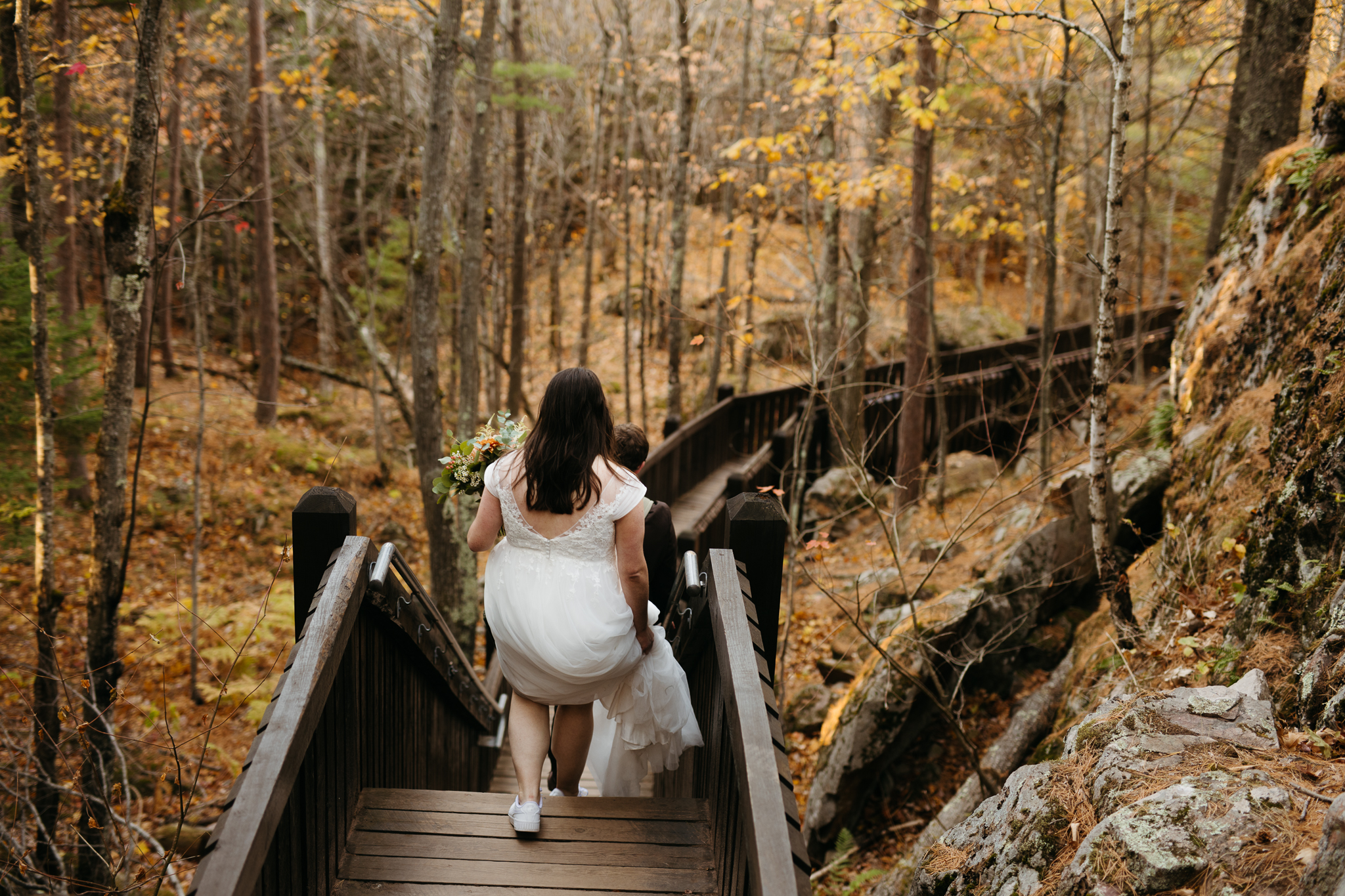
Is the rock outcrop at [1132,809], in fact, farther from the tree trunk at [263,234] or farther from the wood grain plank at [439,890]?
the tree trunk at [263,234]

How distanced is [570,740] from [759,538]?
4.31 feet

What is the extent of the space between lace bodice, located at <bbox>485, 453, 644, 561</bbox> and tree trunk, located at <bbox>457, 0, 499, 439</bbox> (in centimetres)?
563

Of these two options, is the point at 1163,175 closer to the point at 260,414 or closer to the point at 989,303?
the point at 989,303

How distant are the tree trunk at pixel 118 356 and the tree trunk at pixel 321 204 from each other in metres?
6.77

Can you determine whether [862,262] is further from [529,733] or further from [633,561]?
[529,733]

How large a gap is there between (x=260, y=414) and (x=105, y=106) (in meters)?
6.75

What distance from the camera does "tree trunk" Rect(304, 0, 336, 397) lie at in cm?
1503

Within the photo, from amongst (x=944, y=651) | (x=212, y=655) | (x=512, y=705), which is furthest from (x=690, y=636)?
(x=212, y=655)

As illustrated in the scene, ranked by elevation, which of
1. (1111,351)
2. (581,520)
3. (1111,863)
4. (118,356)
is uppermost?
(1111,351)

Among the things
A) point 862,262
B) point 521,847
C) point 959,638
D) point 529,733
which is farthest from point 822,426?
point 521,847

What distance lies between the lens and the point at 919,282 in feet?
28.8

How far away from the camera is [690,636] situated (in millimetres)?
3684

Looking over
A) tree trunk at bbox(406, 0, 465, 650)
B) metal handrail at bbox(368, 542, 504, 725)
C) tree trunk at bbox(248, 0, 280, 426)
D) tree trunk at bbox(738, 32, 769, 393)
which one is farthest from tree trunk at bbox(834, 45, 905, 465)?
tree trunk at bbox(248, 0, 280, 426)

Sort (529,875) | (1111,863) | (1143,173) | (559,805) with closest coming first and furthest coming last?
(1111,863)
(529,875)
(559,805)
(1143,173)
